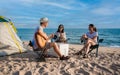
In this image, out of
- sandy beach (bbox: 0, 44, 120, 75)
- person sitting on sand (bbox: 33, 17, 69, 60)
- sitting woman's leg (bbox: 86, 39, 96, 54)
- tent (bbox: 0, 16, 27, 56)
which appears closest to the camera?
sandy beach (bbox: 0, 44, 120, 75)

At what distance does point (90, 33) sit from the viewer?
7574mm

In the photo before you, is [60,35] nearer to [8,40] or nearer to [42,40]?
[42,40]

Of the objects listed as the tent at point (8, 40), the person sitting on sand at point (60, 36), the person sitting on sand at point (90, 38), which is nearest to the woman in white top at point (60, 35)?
the person sitting on sand at point (60, 36)

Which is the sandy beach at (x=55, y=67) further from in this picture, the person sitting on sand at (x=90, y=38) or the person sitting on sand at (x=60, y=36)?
the person sitting on sand at (x=90, y=38)

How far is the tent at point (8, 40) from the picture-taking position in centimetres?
723

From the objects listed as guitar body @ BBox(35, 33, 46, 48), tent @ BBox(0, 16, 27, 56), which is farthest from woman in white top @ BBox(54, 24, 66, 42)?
tent @ BBox(0, 16, 27, 56)

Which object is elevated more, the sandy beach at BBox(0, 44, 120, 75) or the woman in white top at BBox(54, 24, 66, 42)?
the woman in white top at BBox(54, 24, 66, 42)

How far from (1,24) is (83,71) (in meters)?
3.42

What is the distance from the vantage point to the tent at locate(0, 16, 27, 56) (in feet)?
23.7

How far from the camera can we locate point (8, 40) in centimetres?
739

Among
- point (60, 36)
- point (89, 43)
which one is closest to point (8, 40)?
point (60, 36)

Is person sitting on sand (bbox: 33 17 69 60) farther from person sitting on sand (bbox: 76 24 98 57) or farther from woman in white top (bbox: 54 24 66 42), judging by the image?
person sitting on sand (bbox: 76 24 98 57)

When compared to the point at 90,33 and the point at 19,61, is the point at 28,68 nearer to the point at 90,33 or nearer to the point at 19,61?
the point at 19,61

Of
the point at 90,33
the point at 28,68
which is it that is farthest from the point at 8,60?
the point at 90,33
